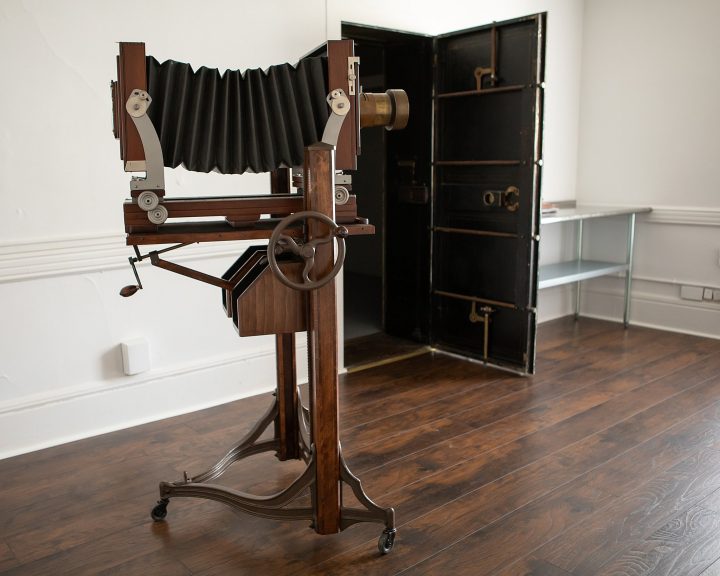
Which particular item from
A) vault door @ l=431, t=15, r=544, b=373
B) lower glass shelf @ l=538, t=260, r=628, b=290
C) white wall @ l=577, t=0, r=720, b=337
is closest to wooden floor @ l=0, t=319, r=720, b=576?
vault door @ l=431, t=15, r=544, b=373

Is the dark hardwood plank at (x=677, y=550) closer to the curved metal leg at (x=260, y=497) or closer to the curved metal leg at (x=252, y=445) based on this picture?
the curved metal leg at (x=260, y=497)

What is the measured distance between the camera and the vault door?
3.53m

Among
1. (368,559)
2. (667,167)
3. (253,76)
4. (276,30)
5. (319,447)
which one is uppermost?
(276,30)

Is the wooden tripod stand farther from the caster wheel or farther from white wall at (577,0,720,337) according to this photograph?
white wall at (577,0,720,337)

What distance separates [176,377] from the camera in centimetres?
323

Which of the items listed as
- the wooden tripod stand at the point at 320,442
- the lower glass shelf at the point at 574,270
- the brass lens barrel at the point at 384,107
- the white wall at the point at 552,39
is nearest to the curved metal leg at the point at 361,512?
the wooden tripod stand at the point at 320,442

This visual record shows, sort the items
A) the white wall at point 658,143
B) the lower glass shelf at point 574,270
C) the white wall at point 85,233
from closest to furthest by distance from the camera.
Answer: the white wall at point 85,233
the lower glass shelf at point 574,270
the white wall at point 658,143

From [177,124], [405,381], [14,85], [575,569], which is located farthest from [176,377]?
[575,569]

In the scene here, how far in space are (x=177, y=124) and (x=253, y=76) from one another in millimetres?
251

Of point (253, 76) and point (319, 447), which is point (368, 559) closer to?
point (319, 447)

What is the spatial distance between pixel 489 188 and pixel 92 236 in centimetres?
202

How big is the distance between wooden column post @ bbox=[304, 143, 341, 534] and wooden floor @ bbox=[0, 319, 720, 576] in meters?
0.18

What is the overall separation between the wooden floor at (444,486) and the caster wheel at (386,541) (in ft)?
0.07

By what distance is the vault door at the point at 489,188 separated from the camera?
139 inches
